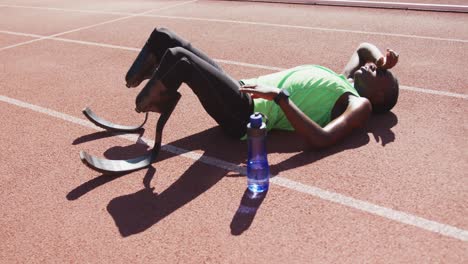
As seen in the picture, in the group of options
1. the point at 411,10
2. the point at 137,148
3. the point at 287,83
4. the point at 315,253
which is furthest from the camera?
the point at 411,10

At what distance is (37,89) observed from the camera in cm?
649

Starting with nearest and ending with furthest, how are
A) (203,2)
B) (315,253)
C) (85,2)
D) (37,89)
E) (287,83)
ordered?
(315,253)
(287,83)
(37,89)
(203,2)
(85,2)

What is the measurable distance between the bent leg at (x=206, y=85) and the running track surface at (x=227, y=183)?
1.43ft

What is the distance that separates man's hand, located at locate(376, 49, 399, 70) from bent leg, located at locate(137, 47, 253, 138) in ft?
4.25

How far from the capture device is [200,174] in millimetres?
4059

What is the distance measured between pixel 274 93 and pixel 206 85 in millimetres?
579

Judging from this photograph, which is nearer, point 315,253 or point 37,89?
point 315,253

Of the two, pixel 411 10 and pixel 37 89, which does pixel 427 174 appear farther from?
pixel 411 10

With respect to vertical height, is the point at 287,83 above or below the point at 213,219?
above

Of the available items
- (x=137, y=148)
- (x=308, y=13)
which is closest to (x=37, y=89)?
(x=137, y=148)

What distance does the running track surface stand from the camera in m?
3.12

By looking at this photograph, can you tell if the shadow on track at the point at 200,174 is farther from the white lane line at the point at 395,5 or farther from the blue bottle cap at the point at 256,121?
the white lane line at the point at 395,5

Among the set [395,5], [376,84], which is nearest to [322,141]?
[376,84]

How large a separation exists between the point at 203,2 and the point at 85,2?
150 inches
